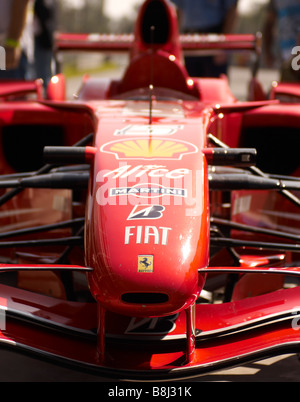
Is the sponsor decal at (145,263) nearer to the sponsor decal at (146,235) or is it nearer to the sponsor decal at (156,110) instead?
the sponsor decal at (146,235)

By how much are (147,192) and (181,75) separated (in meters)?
1.77

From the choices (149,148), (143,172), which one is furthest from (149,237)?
(149,148)

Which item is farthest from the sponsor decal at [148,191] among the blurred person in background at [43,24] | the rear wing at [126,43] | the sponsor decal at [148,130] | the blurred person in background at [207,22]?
the blurred person in background at [43,24]

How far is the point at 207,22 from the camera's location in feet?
22.2

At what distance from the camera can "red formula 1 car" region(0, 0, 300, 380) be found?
2357 mm

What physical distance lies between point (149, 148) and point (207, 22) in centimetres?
431

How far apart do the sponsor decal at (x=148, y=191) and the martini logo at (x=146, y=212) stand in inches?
2.4

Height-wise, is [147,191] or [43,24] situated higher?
[43,24]

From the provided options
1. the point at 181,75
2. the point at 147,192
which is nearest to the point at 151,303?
the point at 147,192

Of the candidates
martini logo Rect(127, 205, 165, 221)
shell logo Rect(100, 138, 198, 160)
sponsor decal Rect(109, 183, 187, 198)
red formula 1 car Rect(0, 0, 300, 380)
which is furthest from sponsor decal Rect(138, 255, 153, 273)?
shell logo Rect(100, 138, 198, 160)

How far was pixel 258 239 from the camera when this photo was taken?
3602 millimetres

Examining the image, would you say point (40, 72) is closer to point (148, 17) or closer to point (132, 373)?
point (148, 17)

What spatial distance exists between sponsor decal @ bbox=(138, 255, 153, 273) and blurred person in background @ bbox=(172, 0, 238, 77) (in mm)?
4666

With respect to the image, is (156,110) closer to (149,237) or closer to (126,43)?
(149,237)
